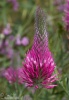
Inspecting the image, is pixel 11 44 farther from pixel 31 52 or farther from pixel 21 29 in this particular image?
pixel 31 52

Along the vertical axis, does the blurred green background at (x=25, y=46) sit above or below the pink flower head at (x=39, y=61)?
below

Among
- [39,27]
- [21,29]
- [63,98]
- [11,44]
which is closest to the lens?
[39,27]

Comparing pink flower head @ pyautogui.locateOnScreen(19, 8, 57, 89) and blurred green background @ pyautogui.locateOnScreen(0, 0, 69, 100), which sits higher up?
pink flower head @ pyautogui.locateOnScreen(19, 8, 57, 89)

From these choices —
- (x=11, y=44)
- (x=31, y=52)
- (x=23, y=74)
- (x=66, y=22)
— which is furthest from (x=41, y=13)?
(x=11, y=44)

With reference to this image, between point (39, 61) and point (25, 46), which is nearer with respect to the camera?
point (39, 61)

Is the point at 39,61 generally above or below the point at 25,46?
above

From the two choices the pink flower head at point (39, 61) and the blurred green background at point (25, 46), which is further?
the blurred green background at point (25, 46)

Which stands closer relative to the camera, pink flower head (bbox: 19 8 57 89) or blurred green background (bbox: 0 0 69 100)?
pink flower head (bbox: 19 8 57 89)

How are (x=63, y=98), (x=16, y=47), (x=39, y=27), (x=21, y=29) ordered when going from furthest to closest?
(x=21, y=29) → (x=16, y=47) → (x=63, y=98) → (x=39, y=27)
